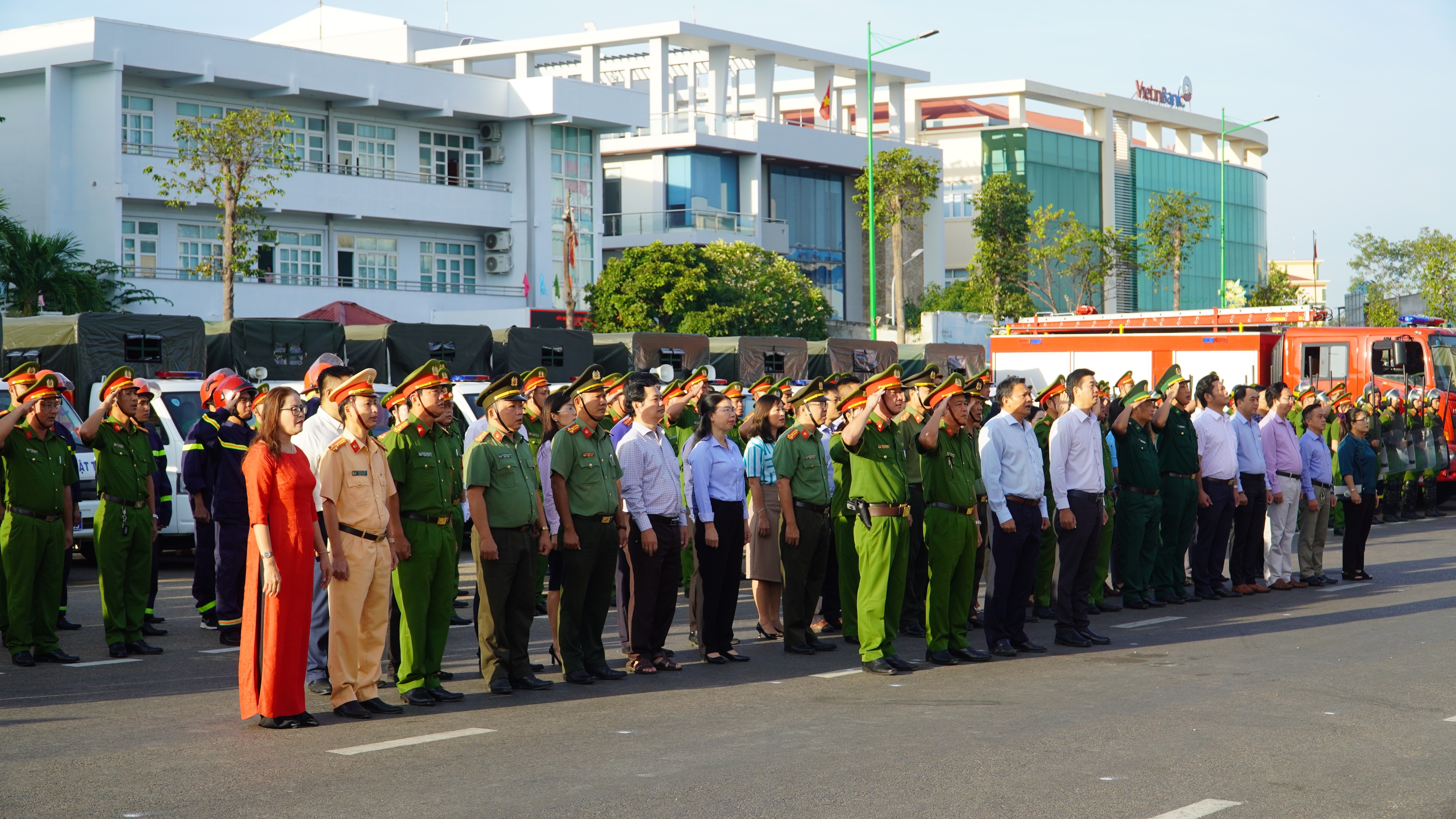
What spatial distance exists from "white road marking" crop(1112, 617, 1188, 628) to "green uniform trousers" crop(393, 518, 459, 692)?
5.89m

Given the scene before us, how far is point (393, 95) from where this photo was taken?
154 feet

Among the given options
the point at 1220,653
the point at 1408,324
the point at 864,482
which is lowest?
the point at 1220,653

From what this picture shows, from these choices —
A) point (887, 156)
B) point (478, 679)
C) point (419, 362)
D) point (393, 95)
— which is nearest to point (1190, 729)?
point (478, 679)

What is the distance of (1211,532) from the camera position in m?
13.8

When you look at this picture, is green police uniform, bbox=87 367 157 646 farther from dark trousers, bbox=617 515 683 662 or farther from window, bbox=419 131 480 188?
window, bbox=419 131 480 188

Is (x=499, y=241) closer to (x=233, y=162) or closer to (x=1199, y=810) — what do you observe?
(x=233, y=162)

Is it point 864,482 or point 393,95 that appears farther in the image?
point 393,95

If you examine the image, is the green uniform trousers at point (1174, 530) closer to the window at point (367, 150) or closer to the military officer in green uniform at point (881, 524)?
the military officer in green uniform at point (881, 524)

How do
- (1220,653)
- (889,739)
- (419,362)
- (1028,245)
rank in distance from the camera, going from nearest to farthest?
(889,739) < (1220,653) < (419,362) < (1028,245)

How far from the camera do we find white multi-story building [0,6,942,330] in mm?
40875

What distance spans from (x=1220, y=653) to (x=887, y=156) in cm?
4446

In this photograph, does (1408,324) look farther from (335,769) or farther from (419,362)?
(335,769)

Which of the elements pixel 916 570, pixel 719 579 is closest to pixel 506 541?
pixel 719 579

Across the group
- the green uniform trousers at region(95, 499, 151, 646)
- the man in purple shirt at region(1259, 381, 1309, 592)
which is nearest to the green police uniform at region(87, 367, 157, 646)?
the green uniform trousers at region(95, 499, 151, 646)
